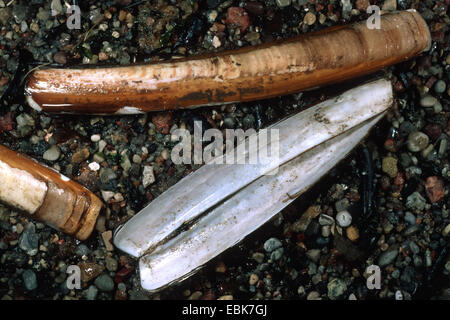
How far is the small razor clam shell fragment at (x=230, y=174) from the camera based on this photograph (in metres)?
2.81

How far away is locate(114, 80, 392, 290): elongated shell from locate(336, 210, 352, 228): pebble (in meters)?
0.37

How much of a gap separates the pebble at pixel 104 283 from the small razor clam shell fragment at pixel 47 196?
310 mm

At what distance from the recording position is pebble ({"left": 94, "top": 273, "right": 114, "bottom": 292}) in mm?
2959

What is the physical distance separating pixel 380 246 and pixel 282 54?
1.54 m

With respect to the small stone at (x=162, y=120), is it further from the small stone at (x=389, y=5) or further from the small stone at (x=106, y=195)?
the small stone at (x=389, y=5)

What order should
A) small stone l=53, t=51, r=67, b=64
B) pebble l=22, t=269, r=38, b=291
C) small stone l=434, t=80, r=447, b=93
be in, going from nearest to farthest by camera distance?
pebble l=22, t=269, r=38, b=291 → small stone l=53, t=51, r=67, b=64 → small stone l=434, t=80, r=447, b=93

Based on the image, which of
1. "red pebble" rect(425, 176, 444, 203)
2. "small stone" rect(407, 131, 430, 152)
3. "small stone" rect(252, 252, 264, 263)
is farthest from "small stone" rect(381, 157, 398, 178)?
"small stone" rect(252, 252, 264, 263)

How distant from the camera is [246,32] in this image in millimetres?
3135

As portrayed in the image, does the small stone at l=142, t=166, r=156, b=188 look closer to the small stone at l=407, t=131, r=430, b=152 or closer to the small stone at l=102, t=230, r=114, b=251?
the small stone at l=102, t=230, r=114, b=251

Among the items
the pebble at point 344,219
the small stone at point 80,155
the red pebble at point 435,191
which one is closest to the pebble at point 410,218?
the red pebble at point 435,191

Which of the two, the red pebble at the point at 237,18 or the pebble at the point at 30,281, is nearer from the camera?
the pebble at the point at 30,281

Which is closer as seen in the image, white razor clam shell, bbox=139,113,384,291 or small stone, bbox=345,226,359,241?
white razor clam shell, bbox=139,113,384,291

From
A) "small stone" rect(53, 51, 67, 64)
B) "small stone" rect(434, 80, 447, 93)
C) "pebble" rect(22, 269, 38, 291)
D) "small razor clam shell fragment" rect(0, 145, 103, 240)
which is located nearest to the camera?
"small razor clam shell fragment" rect(0, 145, 103, 240)
